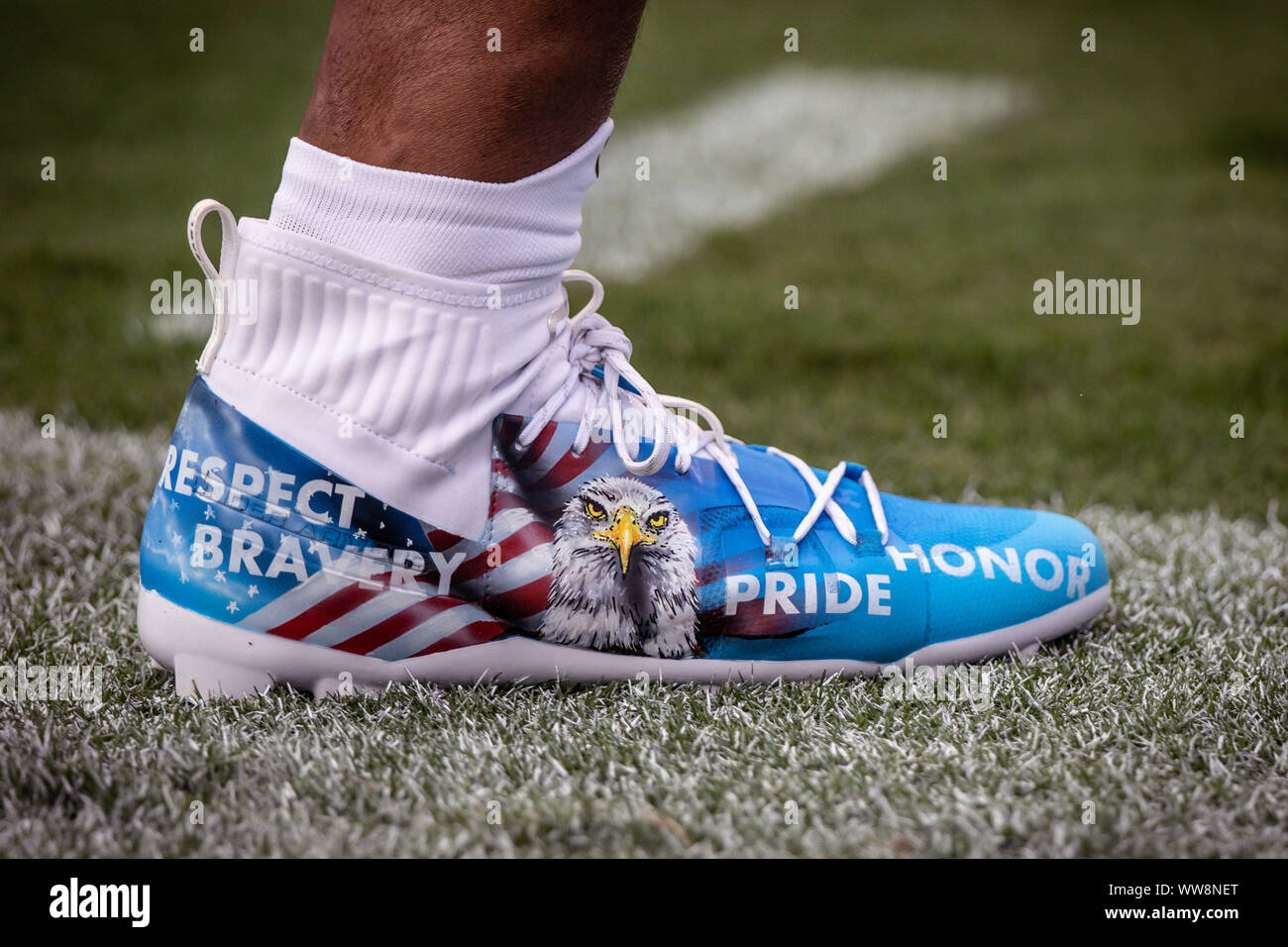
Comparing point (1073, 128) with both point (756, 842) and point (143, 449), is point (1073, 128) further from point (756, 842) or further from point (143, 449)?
point (756, 842)

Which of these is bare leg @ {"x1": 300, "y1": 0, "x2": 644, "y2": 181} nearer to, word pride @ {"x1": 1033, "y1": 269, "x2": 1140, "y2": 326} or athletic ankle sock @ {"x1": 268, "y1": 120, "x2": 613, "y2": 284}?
athletic ankle sock @ {"x1": 268, "y1": 120, "x2": 613, "y2": 284}

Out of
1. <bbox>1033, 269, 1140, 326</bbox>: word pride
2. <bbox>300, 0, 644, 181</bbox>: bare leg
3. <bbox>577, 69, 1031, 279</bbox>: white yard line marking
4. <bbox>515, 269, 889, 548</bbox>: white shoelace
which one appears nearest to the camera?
<bbox>300, 0, 644, 181</bbox>: bare leg

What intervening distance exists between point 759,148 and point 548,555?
4.01 metres

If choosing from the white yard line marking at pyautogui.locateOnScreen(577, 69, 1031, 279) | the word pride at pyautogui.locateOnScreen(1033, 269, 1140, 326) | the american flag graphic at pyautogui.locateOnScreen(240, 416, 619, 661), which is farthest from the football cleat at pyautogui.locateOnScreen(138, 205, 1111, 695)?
the white yard line marking at pyautogui.locateOnScreen(577, 69, 1031, 279)

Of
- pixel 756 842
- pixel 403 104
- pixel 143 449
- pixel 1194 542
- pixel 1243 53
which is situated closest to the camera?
pixel 756 842

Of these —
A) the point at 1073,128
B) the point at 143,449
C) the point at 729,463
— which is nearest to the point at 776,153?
the point at 1073,128

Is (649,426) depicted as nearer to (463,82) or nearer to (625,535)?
(625,535)

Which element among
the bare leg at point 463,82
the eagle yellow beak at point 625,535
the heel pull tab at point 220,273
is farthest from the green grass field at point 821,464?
the bare leg at point 463,82

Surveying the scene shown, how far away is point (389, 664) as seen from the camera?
1.04 meters

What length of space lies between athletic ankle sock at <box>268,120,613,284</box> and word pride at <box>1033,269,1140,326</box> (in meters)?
2.28

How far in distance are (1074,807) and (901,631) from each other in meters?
0.29

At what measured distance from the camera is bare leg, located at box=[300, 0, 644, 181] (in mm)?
952

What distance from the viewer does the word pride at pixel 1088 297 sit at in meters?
2.97

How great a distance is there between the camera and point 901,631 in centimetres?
110
